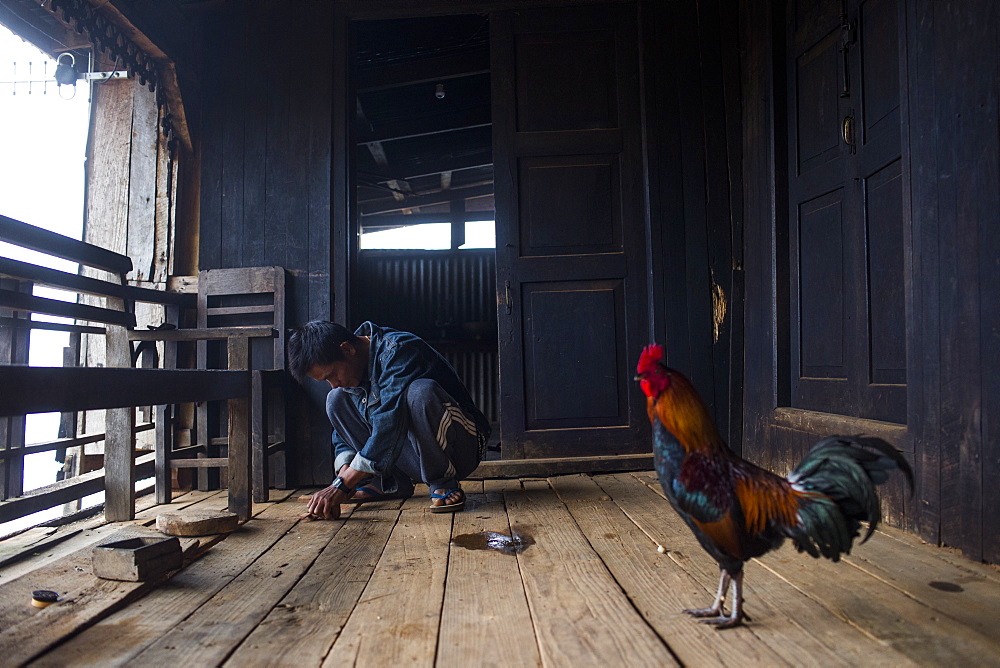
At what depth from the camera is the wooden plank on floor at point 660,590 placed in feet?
4.83

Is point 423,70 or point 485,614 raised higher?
point 423,70

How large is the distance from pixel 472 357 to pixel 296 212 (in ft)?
14.7

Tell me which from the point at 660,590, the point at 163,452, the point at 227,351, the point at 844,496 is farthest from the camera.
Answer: the point at 227,351

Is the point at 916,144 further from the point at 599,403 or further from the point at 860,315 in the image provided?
the point at 599,403

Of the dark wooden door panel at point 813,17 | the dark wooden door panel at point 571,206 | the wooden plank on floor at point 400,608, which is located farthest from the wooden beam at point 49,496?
the dark wooden door panel at point 813,17

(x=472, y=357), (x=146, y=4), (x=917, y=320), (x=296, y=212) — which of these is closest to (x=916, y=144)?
(x=917, y=320)

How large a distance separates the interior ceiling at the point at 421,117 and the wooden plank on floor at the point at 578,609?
2.91 metres

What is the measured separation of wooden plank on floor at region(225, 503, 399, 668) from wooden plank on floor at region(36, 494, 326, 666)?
249mm

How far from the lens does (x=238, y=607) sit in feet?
6.05

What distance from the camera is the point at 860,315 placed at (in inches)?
116

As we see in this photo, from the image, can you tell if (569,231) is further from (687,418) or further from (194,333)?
(687,418)

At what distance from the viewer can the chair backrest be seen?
3928mm

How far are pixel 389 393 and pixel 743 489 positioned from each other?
1922 millimetres

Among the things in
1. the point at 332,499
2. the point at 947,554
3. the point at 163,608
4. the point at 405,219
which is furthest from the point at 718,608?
the point at 405,219
